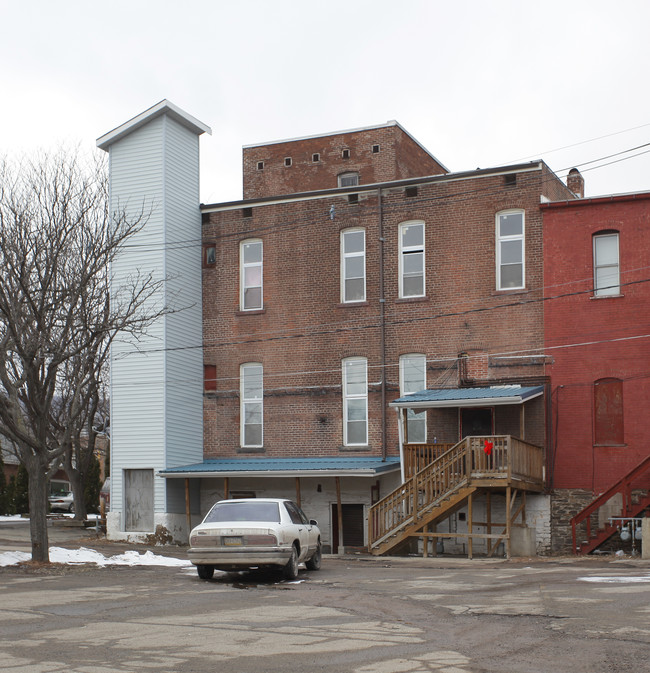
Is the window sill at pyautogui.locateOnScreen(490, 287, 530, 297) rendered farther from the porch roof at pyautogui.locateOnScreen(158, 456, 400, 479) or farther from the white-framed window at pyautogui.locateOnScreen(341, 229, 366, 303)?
the porch roof at pyautogui.locateOnScreen(158, 456, 400, 479)

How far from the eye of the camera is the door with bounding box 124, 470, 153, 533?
31688mm

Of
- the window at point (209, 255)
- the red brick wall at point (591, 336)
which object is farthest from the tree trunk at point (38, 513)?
the red brick wall at point (591, 336)

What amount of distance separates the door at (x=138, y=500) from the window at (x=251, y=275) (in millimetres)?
6295

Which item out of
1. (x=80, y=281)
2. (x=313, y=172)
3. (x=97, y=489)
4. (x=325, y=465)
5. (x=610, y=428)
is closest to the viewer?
(x=80, y=281)

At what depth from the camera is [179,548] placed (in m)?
30.1

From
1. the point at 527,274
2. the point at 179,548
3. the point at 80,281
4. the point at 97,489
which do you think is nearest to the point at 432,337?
the point at 527,274

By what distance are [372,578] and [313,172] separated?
26133 mm

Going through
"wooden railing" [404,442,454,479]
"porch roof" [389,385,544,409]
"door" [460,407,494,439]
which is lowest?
"wooden railing" [404,442,454,479]

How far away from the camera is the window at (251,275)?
32844 millimetres

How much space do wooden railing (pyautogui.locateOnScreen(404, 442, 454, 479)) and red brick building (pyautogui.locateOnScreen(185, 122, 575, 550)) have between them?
144 centimetres

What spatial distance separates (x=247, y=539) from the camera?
17.7 metres

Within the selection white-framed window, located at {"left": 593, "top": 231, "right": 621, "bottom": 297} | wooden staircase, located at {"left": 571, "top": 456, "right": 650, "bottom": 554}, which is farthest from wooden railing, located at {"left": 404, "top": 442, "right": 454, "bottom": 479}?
white-framed window, located at {"left": 593, "top": 231, "right": 621, "bottom": 297}

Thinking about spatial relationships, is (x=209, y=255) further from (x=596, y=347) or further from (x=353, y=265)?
(x=596, y=347)

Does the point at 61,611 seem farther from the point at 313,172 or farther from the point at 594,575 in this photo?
the point at 313,172
